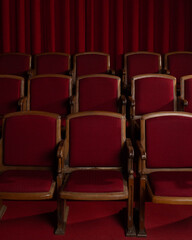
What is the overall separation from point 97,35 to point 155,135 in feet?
3.61

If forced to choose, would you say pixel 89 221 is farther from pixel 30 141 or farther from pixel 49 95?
pixel 49 95

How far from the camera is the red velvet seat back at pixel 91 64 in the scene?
67.3 inches

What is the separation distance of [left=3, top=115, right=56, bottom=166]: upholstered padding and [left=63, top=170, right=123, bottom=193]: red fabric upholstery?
114 millimetres

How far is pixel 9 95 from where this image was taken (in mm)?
1385

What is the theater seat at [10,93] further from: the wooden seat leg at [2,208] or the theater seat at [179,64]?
the theater seat at [179,64]

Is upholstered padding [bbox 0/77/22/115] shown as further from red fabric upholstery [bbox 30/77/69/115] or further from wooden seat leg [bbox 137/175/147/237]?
wooden seat leg [bbox 137/175/147/237]

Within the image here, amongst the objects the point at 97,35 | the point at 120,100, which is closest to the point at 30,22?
the point at 97,35

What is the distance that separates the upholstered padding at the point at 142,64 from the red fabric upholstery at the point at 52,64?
33cm

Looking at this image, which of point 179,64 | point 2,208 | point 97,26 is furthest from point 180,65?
point 2,208

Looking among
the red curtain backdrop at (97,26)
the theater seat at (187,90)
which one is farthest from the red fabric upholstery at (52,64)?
the theater seat at (187,90)

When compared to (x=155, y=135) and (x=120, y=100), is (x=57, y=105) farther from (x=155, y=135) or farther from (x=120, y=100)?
(x=155, y=135)

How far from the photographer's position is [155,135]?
1.02 m

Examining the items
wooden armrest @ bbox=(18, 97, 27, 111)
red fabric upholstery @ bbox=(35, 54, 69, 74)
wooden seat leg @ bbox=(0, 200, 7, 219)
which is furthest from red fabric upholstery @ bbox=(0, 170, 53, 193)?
red fabric upholstery @ bbox=(35, 54, 69, 74)

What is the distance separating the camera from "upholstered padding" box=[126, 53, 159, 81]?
5.61ft
